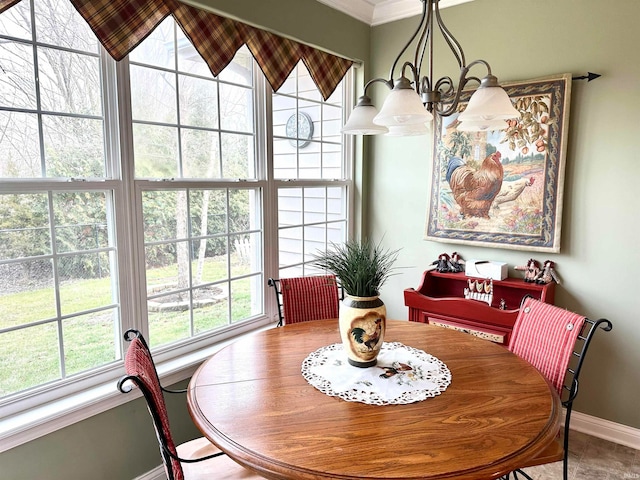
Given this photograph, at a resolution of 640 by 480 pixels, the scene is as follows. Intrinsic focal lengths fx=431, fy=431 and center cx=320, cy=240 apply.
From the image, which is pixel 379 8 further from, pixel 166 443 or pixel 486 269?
pixel 166 443

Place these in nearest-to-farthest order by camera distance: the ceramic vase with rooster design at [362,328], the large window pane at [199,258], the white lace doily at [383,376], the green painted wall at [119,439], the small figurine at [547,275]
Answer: the white lace doily at [383,376] < the ceramic vase with rooster design at [362,328] < the green painted wall at [119,439] < the large window pane at [199,258] < the small figurine at [547,275]

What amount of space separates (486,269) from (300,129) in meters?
1.52

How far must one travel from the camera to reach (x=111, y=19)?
180cm

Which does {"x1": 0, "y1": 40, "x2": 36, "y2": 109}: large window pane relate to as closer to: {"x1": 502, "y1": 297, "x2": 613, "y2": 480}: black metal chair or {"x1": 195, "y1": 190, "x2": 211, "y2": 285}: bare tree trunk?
{"x1": 195, "y1": 190, "x2": 211, "y2": 285}: bare tree trunk

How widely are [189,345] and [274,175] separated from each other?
115 centimetres

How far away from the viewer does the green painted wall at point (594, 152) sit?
7.63ft

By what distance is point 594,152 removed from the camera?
2.42m

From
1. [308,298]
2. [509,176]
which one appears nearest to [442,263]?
[509,176]

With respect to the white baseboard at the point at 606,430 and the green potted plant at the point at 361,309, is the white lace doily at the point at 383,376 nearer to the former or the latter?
the green potted plant at the point at 361,309

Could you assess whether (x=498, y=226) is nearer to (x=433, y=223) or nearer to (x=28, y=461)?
(x=433, y=223)

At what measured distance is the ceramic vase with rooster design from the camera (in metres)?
1.58

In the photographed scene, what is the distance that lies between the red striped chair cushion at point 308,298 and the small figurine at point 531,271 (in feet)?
3.88

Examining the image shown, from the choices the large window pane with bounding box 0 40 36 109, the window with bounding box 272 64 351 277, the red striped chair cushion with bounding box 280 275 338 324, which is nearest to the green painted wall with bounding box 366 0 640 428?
the window with bounding box 272 64 351 277

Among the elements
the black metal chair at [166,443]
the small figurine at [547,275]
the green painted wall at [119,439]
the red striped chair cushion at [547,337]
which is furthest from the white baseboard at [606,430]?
the green painted wall at [119,439]
